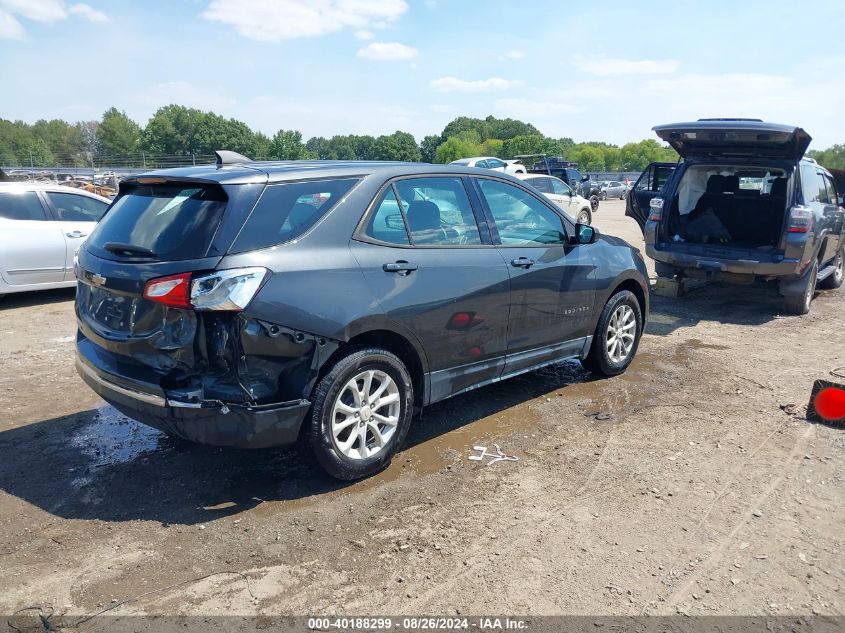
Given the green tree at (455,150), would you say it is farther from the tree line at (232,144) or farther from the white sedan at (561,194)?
the white sedan at (561,194)

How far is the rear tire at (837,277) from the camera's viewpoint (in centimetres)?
993

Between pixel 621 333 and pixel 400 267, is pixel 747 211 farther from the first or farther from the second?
pixel 400 267

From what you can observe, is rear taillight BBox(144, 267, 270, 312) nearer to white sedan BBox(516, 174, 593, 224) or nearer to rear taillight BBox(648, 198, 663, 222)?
rear taillight BBox(648, 198, 663, 222)

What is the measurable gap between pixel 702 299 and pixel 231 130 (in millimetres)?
97058

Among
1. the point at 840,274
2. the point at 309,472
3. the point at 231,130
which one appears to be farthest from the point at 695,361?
the point at 231,130

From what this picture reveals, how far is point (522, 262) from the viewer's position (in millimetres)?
4648

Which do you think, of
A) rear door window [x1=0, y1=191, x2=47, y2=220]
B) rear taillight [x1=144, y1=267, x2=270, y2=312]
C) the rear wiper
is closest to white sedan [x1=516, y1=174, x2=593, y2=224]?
rear door window [x1=0, y1=191, x2=47, y2=220]

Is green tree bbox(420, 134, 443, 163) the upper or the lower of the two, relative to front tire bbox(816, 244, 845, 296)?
upper

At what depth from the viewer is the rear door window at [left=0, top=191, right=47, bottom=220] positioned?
820cm

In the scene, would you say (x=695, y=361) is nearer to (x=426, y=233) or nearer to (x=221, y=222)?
(x=426, y=233)

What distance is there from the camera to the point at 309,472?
13.0 feet

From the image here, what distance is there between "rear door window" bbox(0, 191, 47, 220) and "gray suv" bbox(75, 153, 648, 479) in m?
5.26

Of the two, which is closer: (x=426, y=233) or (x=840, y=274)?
(x=426, y=233)

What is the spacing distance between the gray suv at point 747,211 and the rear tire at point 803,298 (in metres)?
0.01
